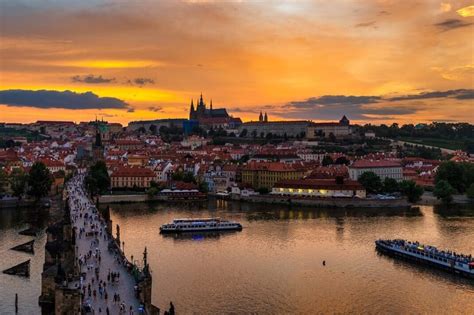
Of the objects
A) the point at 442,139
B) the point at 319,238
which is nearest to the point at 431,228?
the point at 319,238

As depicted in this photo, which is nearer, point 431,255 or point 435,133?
point 431,255

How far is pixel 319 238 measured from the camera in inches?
1292

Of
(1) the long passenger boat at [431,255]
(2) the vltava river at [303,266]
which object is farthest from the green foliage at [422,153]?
(1) the long passenger boat at [431,255]

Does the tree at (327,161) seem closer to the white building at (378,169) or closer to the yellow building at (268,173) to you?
the white building at (378,169)

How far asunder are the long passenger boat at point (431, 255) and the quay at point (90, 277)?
→ 41.6 feet

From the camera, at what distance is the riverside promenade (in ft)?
53.4

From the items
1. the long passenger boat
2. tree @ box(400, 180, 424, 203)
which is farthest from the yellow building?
the long passenger boat

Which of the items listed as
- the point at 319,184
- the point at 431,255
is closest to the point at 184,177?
the point at 319,184

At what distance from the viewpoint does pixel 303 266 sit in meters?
26.3

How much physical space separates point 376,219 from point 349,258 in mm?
13100

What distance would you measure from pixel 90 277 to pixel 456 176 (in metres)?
43.8

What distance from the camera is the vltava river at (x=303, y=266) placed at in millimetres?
20922

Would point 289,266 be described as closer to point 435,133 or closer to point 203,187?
point 203,187

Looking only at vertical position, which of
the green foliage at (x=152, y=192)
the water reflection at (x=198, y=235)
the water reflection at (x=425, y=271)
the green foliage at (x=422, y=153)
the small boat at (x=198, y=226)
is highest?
the green foliage at (x=422, y=153)
